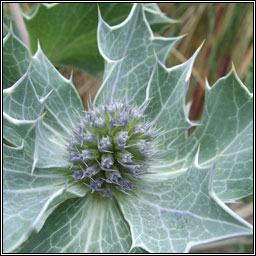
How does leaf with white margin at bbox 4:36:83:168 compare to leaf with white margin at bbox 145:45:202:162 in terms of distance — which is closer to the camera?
leaf with white margin at bbox 4:36:83:168

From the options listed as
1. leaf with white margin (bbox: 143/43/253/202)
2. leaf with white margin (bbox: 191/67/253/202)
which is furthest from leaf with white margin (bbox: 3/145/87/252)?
leaf with white margin (bbox: 191/67/253/202)

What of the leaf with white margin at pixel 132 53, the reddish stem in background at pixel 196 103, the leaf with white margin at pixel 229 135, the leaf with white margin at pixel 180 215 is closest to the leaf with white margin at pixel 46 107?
the leaf with white margin at pixel 132 53

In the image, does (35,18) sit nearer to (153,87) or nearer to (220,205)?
(153,87)

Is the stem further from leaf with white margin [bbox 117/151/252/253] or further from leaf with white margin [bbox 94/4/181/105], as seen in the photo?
leaf with white margin [bbox 117/151/252/253]

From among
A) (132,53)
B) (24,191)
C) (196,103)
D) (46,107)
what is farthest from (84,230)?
(196,103)

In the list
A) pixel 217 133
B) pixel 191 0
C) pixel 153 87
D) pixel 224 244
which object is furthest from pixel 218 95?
pixel 191 0
